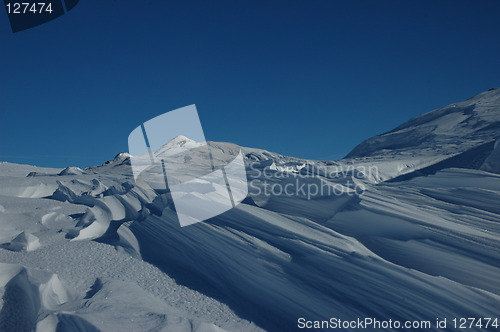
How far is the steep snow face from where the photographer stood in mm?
7359

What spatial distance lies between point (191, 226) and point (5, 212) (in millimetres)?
2986

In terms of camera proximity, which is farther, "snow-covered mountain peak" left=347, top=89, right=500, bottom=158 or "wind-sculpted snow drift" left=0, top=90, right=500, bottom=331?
"snow-covered mountain peak" left=347, top=89, right=500, bottom=158

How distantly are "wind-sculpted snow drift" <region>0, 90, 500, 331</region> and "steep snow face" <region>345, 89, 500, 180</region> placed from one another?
351 cm

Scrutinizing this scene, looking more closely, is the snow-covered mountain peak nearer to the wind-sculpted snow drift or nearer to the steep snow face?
the steep snow face

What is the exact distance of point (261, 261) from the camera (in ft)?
7.95

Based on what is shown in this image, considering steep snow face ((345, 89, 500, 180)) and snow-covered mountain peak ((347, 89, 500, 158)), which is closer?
steep snow face ((345, 89, 500, 180))

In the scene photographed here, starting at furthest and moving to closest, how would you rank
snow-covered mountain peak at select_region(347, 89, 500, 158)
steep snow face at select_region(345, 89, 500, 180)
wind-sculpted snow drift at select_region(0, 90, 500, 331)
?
snow-covered mountain peak at select_region(347, 89, 500, 158) < steep snow face at select_region(345, 89, 500, 180) < wind-sculpted snow drift at select_region(0, 90, 500, 331)

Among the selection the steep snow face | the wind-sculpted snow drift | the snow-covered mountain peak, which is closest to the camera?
the wind-sculpted snow drift

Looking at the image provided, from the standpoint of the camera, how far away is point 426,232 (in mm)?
2762

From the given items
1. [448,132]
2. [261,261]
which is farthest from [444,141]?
[261,261]

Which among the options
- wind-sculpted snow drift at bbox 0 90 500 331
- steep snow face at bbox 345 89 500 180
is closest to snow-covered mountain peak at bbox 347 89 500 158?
steep snow face at bbox 345 89 500 180

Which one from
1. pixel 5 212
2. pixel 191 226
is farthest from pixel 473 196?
pixel 5 212

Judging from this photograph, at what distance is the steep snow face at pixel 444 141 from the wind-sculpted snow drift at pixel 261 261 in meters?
3.51

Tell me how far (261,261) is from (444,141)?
442 inches
